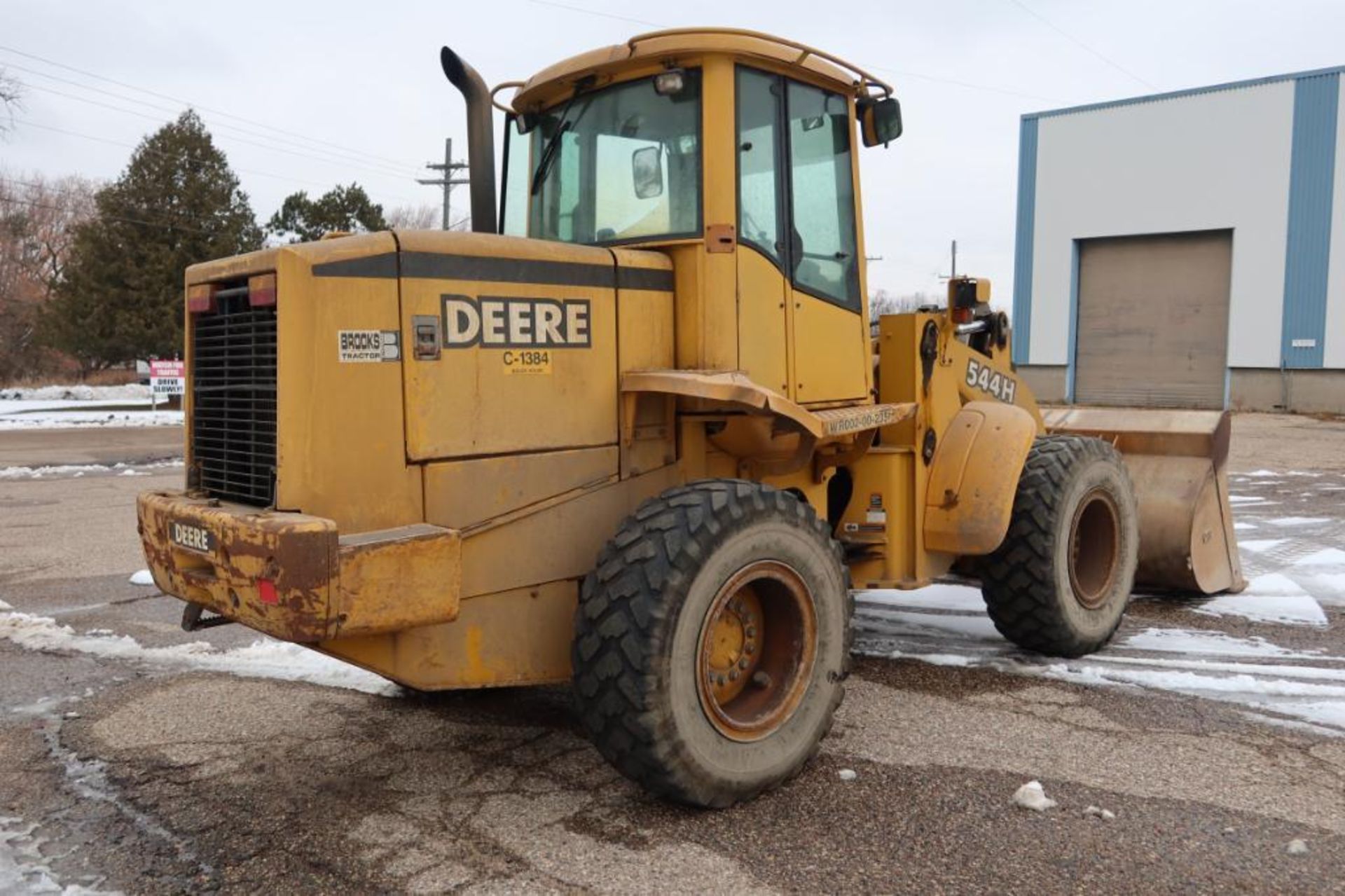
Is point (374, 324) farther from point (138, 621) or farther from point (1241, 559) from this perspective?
point (1241, 559)

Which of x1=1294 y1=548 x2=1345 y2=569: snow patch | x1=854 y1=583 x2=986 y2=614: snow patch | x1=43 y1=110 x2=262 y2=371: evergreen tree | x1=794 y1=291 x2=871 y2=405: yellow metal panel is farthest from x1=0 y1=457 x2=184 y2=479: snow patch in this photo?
x1=43 y1=110 x2=262 y2=371: evergreen tree

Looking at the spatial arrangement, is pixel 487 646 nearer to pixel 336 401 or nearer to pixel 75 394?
pixel 336 401

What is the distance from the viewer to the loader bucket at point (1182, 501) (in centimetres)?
679

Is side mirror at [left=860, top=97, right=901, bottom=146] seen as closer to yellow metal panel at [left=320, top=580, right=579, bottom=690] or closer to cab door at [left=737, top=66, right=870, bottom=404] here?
cab door at [left=737, top=66, right=870, bottom=404]

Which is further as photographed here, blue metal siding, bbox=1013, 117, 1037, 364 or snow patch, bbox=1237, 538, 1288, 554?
blue metal siding, bbox=1013, 117, 1037, 364

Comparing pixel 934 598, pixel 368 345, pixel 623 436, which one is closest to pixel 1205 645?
pixel 934 598

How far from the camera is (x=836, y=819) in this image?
3645 mm

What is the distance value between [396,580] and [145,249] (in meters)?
33.5

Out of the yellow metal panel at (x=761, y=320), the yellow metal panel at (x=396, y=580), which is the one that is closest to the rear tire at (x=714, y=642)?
the yellow metal panel at (x=396, y=580)

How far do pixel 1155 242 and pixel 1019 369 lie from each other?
5.11 meters

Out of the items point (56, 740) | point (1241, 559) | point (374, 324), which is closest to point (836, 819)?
point (374, 324)

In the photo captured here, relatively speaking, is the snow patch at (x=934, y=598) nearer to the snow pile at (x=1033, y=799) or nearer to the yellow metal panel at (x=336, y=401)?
the snow pile at (x=1033, y=799)

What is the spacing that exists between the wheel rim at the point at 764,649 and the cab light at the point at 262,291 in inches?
72.6

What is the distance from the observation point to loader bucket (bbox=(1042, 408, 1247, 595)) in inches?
267
